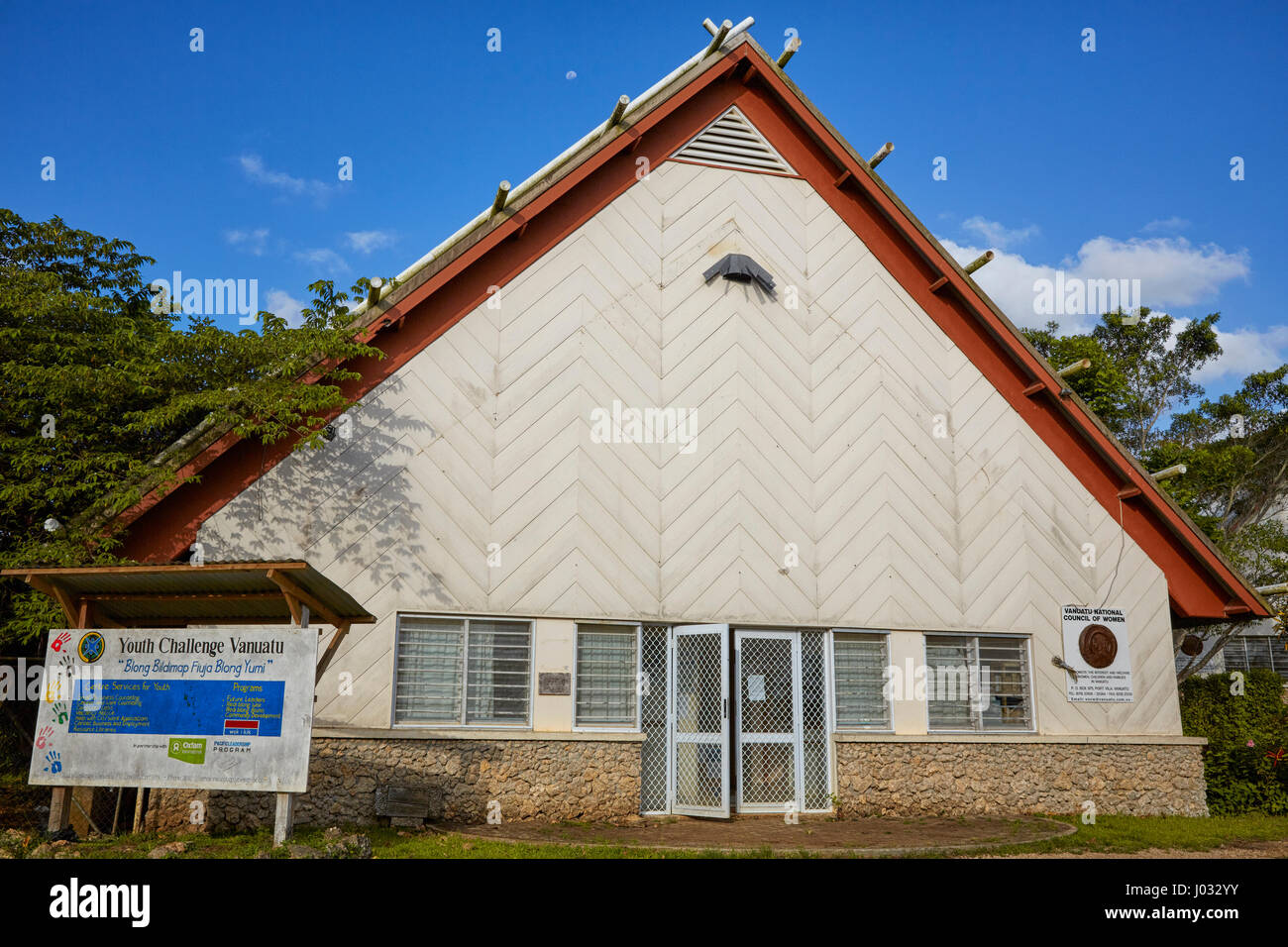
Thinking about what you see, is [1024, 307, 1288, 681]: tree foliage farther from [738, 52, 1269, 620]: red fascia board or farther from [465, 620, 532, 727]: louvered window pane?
[465, 620, 532, 727]: louvered window pane

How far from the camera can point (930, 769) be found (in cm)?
1413

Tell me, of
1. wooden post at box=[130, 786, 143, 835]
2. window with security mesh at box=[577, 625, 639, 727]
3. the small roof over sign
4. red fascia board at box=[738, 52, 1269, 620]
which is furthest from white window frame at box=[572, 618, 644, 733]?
red fascia board at box=[738, 52, 1269, 620]

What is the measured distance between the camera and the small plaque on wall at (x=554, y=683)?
13.0m

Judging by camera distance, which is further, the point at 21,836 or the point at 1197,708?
the point at 1197,708

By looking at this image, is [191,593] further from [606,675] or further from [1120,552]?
[1120,552]

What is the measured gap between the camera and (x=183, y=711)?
367 inches

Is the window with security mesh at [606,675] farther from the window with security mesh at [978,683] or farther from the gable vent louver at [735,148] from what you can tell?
the gable vent louver at [735,148]

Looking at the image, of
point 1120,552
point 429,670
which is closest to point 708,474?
point 429,670

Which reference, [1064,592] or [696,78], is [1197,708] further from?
[696,78]

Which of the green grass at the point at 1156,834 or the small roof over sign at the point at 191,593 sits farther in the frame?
the green grass at the point at 1156,834

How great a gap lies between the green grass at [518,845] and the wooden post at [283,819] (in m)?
0.16

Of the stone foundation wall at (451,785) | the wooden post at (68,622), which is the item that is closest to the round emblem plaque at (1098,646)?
the stone foundation wall at (451,785)

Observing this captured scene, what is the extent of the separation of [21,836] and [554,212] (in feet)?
33.0
